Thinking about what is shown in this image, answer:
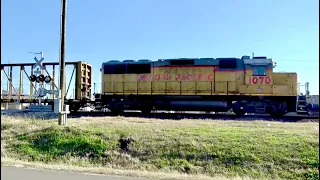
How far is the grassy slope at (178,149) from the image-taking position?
707 cm

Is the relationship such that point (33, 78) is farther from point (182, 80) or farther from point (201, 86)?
point (201, 86)

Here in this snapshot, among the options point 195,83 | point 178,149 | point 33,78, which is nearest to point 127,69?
point 195,83

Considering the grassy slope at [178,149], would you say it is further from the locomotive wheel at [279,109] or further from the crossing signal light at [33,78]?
the crossing signal light at [33,78]

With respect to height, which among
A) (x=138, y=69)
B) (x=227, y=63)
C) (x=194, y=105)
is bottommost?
(x=194, y=105)

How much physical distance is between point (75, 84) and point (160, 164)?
38.8 ft

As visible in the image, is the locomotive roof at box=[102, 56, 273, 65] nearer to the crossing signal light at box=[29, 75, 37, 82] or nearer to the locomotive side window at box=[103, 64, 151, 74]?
the locomotive side window at box=[103, 64, 151, 74]

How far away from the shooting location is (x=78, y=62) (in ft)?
57.8

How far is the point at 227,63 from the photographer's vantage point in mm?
16344

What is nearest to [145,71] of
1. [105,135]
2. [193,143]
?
[105,135]

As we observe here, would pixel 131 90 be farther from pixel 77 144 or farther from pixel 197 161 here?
pixel 197 161

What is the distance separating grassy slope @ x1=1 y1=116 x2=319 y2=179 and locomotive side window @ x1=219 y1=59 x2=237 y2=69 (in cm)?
736

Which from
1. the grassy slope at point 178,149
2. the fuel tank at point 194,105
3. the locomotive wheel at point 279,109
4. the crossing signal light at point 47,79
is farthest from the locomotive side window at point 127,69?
the grassy slope at point 178,149

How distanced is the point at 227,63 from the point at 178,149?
9.57 m

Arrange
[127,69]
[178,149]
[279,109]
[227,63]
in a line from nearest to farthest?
[178,149], [279,109], [227,63], [127,69]
